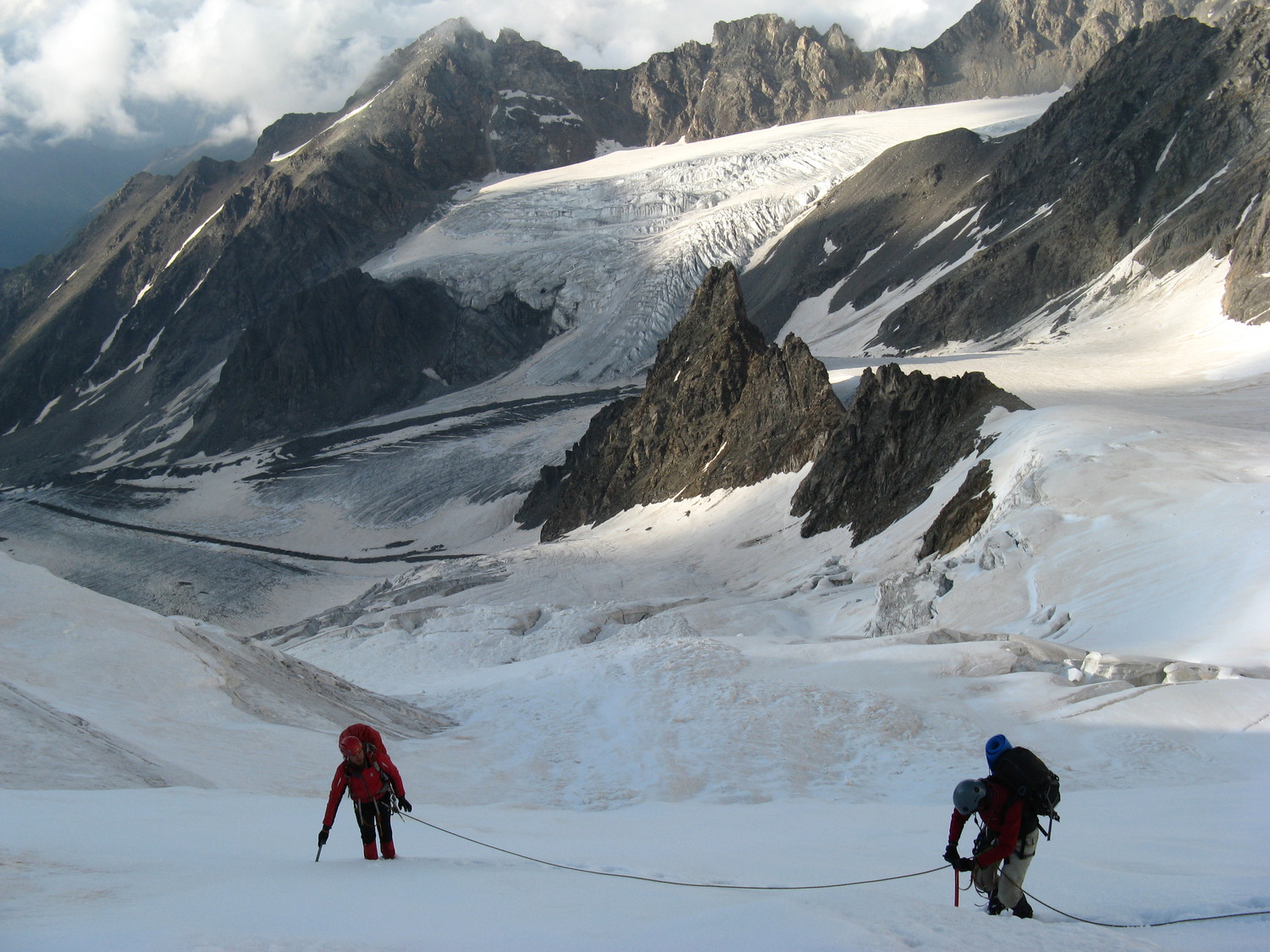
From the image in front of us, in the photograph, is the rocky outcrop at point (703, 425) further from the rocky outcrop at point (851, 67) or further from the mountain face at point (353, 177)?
the rocky outcrop at point (851, 67)

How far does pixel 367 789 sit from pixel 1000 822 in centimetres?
434

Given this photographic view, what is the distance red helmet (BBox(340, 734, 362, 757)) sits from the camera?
6.98 m

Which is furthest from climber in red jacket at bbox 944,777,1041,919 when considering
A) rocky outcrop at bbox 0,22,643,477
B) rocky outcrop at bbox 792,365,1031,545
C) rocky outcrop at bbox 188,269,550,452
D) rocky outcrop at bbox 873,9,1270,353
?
rocky outcrop at bbox 0,22,643,477

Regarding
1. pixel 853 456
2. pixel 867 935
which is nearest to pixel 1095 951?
pixel 867 935

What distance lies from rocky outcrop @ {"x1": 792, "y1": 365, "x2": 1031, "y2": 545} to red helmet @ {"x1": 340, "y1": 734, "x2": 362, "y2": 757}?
2460 cm

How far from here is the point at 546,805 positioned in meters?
11.0

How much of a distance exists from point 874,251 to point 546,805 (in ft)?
290

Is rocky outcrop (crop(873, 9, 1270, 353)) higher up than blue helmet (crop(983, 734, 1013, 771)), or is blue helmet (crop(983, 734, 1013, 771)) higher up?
rocky outcrop (crop(873, 9, 1270, 353))

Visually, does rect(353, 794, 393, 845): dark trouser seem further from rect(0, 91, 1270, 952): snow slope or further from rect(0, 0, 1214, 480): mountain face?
rect(0, 0, 1214, 480): mountain face

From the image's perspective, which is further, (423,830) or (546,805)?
(546,805)

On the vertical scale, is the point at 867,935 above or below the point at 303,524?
below

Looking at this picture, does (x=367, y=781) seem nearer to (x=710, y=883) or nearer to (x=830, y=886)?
(x=710, y=883)

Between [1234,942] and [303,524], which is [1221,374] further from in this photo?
[303,524]

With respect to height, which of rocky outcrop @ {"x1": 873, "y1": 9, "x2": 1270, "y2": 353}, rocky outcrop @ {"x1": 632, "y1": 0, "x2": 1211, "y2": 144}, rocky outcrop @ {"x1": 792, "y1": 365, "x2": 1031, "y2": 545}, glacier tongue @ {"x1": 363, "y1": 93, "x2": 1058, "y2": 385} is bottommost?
rocky outcrop @ {"x1": 792, "y1": 365, "x2": 1031, "y2": 545}
